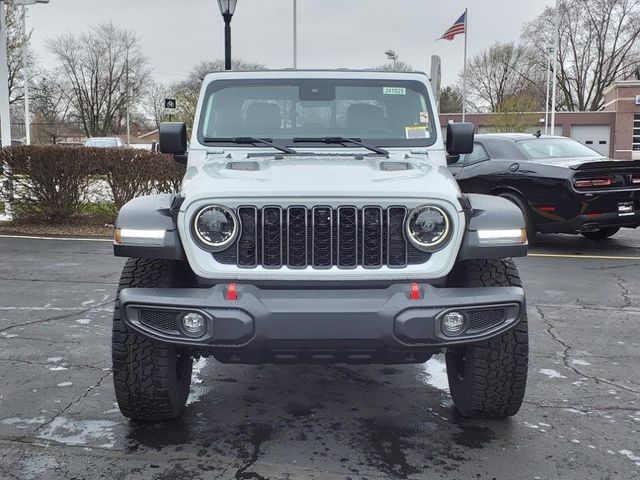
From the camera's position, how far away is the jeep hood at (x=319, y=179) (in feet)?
10.3

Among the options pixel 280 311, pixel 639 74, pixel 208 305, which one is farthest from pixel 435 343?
pixel 639 74

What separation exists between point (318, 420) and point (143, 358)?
3.40 feet

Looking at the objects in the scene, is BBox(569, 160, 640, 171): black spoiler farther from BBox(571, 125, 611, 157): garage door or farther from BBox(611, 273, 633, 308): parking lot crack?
BBox(571, 125, 611, 157): garage door

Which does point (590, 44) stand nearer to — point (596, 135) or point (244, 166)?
point (596, 135)

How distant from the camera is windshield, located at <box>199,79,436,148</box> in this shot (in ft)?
14.6

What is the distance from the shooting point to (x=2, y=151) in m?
11.6

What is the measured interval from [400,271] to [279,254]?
0.57 m

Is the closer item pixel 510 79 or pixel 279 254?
pixel 279 254

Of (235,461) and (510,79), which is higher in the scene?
(510,79)

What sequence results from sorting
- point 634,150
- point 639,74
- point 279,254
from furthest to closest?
point 639,74 < point 634,150 < point 279,254

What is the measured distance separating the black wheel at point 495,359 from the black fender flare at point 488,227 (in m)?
0.14

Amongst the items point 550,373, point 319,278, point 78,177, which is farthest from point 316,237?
point 78,177

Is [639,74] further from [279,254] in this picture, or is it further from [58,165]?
[279,254]

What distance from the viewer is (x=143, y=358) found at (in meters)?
3.31
